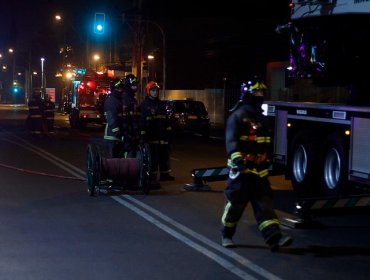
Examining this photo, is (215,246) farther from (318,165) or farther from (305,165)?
(305,165)

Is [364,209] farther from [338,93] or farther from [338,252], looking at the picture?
[338,93]

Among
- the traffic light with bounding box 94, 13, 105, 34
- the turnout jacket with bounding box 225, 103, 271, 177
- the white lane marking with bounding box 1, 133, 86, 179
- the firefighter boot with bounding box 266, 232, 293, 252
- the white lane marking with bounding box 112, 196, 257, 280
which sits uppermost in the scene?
the traffic light with bounding box 94, 13, 105, 34

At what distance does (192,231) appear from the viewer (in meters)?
8.15

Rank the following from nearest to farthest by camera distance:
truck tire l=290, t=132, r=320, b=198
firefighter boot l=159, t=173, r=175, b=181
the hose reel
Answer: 1. truck tire l=290, t=132, r=320, b=198
2. the hose reel
3. firefighter boot l=159, t=173, r=175, b=181

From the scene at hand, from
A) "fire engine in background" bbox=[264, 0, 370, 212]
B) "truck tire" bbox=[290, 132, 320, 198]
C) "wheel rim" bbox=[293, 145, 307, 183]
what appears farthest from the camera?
"wheel rim" bbox=[293, 145, 307, 183]

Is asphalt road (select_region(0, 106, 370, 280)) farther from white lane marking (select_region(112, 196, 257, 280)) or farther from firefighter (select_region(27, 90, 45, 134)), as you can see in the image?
firefighter (select_region(27, 90, 45, 134))

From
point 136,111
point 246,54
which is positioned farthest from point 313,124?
point 246,54

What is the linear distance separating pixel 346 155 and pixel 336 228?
1.42 metres

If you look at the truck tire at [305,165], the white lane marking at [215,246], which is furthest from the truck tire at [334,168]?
the white lane marking at [215,246]

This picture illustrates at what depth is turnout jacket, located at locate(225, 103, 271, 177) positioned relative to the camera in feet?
22.6

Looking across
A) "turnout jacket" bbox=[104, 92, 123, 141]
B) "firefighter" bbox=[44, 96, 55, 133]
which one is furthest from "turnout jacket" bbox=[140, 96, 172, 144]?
"firefighter" bbox=[44, 96, 55, 133]

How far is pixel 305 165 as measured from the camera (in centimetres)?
1088

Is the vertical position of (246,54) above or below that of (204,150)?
above

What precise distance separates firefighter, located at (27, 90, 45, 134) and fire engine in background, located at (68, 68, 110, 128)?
214 inches
